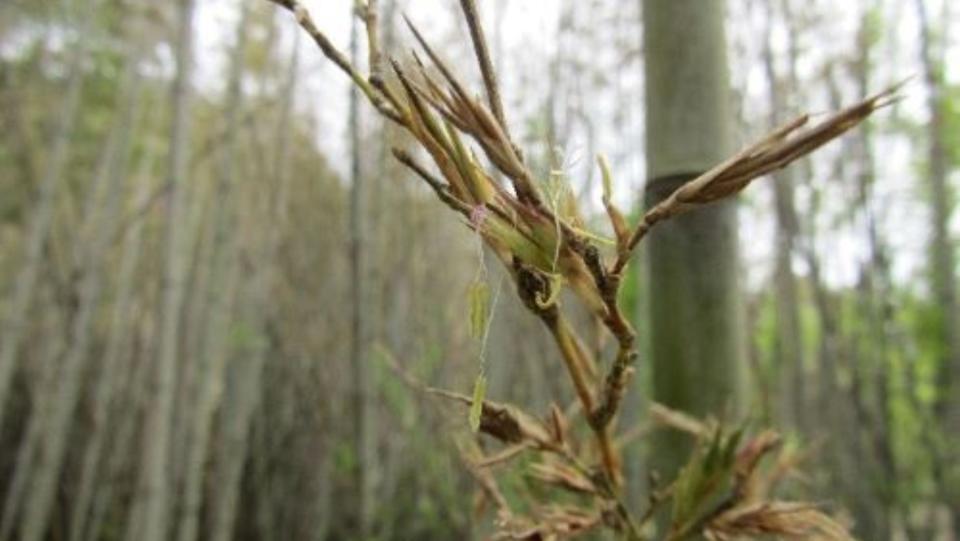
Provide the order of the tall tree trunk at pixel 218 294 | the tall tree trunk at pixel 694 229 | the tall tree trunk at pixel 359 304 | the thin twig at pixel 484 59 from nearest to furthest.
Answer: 1. the thin twig at pixel 484 59
2. the tall tree trunk at pixel 694 229
3. the tall tree trunk at pixel 359 304
4. the tall tree trunk at pixel 218 294

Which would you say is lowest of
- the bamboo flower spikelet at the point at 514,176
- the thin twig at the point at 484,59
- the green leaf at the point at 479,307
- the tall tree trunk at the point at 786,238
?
the green leaf at the point at 479,307

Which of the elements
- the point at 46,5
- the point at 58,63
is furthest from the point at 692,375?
the point at 58,63

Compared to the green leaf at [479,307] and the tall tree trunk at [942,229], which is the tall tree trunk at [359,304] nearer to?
the green leaf at [479,307]

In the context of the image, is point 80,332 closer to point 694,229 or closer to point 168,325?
point 168,325

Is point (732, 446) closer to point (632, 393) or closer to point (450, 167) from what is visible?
point (450, 167)

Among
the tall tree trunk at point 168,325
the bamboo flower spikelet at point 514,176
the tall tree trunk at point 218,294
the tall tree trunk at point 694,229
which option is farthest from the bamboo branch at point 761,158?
the tall tree trunk at point 218,294

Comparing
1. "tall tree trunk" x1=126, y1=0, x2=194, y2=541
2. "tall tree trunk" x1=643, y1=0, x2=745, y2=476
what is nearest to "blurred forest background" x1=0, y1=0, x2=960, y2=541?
"tall tree trunk" x1=126, y1=0, x2=194, y2=541

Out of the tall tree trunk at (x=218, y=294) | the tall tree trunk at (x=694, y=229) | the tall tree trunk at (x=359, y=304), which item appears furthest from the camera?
the tall tree trunk at (x=218, y=294)

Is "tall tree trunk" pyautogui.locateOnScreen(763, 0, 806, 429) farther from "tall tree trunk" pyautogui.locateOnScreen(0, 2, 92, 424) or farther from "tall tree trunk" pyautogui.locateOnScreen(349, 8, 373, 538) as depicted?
"tall tree trunk" pyautogui.locateOnScreen(0, 2, 92, 424)
